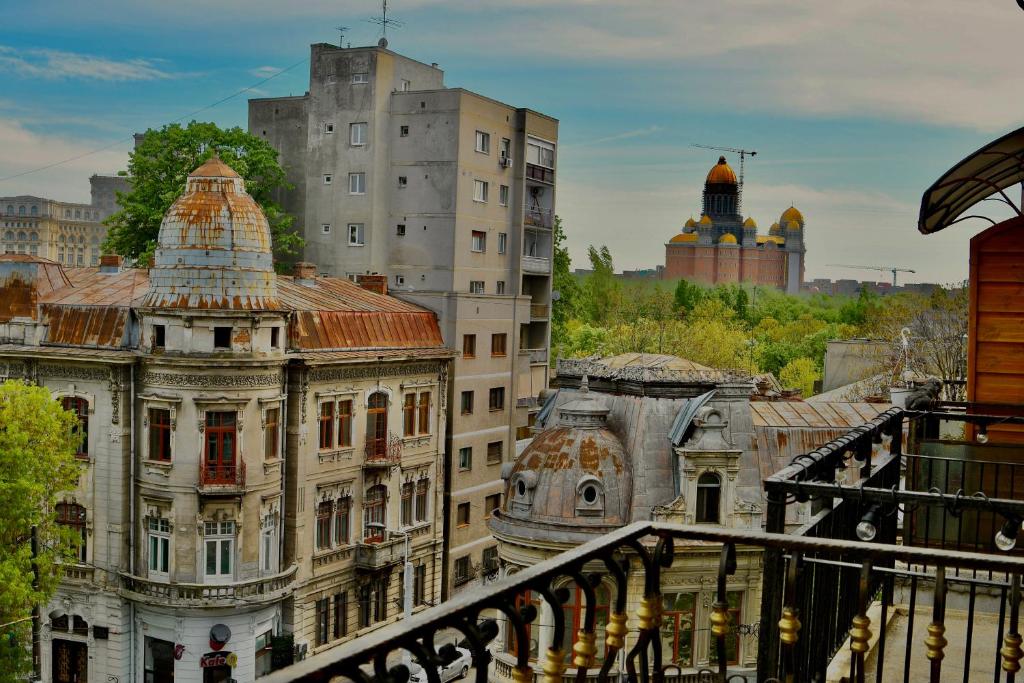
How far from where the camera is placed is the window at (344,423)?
107ft

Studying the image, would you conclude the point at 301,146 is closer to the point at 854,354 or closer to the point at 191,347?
the point at 191,347

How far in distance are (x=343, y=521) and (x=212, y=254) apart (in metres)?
8.90

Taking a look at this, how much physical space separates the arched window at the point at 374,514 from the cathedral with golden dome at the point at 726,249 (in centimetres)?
9642

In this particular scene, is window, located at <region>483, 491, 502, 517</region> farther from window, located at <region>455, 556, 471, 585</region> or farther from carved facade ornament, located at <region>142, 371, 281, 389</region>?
carved facade ornament, located at <region>142, 371, 281, 389</region>

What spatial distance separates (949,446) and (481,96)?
109ft

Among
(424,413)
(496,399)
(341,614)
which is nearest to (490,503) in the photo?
(496,399)

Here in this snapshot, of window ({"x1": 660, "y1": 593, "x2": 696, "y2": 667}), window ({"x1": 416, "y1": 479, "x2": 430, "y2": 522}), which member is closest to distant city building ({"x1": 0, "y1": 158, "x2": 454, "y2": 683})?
window ({"x1": 416, "y1": 479, "x2": 430, "y2": 522})

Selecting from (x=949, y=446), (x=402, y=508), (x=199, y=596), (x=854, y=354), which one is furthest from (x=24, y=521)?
(x=854, y=354)

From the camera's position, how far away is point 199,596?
1128 inches

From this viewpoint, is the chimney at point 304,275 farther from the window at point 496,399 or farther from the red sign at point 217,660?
the red sign at point 217,660

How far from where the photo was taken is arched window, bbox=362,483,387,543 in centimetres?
3391

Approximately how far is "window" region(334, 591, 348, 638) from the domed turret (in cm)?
895

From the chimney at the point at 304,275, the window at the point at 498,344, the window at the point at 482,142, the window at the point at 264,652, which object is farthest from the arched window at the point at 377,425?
the window at the point at 482,142

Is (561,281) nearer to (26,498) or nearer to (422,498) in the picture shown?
(422,498)
